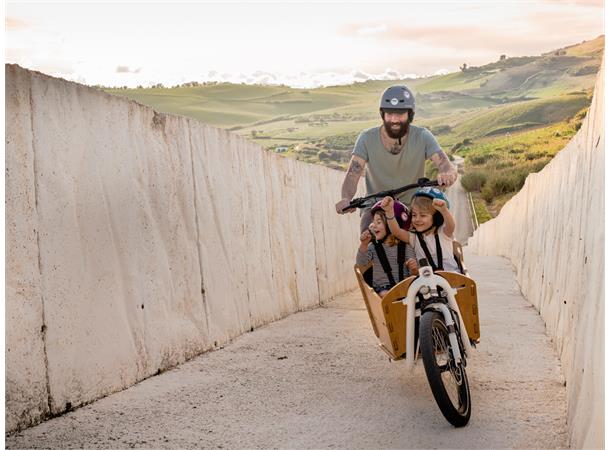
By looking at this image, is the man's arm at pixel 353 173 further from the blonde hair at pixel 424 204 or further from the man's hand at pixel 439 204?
the man's hand at pixel 439 204

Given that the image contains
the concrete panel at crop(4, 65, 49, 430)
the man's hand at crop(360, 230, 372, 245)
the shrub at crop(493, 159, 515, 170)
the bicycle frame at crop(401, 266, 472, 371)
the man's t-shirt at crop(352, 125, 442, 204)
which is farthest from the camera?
the shrub at crop(493, 159, 515, 170)

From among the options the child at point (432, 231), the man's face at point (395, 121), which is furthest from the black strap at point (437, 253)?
the man's face at point (395, 121)

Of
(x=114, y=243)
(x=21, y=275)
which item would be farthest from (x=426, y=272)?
(x=21, y=275)

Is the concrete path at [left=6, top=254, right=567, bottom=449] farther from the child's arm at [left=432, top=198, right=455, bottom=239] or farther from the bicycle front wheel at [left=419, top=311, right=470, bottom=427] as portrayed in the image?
the child's arm at [left=432, top=198, right=455, bottom=239]

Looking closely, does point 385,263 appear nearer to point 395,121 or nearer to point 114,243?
point 395,121

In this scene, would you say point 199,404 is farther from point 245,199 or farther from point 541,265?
point 541,265

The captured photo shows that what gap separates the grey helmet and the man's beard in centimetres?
15

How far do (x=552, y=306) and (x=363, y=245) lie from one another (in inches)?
111

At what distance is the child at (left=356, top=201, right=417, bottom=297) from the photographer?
21.9 feet

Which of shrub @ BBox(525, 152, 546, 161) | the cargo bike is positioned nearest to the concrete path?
the cargo bike

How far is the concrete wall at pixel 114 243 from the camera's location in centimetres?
536

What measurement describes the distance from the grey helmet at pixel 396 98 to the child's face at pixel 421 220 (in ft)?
3.05

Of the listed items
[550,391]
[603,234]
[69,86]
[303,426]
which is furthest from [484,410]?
[69,86]

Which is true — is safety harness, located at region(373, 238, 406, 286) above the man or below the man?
below
